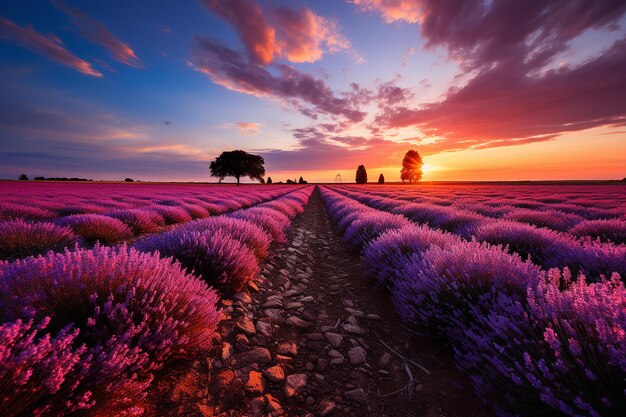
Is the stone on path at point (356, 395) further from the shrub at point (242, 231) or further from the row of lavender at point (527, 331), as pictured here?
the shrub at point (242, 231)

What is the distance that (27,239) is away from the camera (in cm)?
461

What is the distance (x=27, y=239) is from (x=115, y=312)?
4754 mm

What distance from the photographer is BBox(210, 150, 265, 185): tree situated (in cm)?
6475

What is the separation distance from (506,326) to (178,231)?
3767mm

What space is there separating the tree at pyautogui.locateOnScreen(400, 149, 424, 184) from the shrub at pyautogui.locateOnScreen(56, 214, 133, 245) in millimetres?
86028

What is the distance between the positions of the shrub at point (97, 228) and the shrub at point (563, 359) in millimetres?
6695

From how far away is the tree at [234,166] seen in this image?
64.8 meters

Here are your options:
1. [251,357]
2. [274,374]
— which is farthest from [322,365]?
[251,357]

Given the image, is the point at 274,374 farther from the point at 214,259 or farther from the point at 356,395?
the point at 214,259

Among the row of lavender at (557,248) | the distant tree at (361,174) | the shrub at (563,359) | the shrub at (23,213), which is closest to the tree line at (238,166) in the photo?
the distant tree at (361,174)

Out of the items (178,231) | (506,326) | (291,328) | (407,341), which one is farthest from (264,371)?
(178,231)

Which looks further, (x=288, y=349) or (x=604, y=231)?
(x=604, y=231)

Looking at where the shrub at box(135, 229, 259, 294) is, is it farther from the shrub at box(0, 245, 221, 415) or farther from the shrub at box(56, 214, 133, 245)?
the shrub at box(56, 214, 133, 245)

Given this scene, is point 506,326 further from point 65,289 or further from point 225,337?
point 65,289
